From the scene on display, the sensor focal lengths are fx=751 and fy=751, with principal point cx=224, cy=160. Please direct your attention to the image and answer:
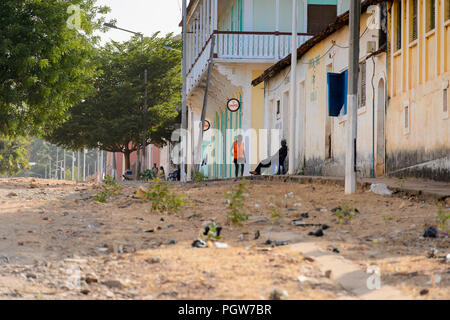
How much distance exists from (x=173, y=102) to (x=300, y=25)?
17890 mm

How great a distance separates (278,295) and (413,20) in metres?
11.3

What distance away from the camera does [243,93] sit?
2831 cm

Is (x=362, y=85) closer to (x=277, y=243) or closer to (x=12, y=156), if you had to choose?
(x=277, y=243)

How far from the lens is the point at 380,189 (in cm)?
1155

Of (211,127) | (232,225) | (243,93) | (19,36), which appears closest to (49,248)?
(232,225)

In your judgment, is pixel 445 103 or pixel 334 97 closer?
pixel 445 103

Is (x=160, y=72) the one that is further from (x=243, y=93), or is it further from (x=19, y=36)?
A: (x=19, y=36)

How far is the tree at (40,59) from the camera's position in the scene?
2192 cm

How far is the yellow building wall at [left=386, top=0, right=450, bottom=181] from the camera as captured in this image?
1329 cm

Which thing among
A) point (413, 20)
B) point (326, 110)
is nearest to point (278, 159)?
point (326, 110)

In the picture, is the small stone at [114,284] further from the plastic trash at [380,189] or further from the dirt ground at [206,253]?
the plastic trash at [380,189]

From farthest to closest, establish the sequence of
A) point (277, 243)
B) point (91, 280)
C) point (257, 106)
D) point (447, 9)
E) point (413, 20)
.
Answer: point (257, 106), point (413, 20), point (447, 9), point (277, 243), point (91, 280)

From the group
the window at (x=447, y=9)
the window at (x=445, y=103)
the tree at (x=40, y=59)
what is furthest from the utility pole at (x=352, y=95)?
the tree at (x=40, y=59)

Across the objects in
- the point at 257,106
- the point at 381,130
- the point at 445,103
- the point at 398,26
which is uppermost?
the point at 398,26
